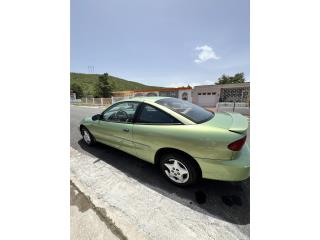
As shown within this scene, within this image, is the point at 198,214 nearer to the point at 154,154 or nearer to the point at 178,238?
the point at 178,238

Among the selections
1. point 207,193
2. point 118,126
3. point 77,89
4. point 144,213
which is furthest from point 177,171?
point 77,89

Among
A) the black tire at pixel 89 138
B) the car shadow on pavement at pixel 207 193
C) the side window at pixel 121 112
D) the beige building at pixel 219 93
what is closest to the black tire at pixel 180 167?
the car shadow on pavement at pixel 207 193

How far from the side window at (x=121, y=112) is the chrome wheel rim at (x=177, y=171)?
1.08 meters

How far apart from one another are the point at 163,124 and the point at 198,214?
1.27 meters

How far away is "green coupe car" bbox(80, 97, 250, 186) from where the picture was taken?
1.83m

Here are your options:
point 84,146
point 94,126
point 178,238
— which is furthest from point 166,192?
point 84,146

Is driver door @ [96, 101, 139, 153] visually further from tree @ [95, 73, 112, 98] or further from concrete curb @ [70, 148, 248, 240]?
tree @ [95, 73, 112, 98]

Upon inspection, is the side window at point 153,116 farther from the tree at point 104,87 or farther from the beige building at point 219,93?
the tree at point 104,87

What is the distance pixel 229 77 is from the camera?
41656 mm

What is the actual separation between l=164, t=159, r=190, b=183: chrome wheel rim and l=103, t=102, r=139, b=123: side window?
108 centimetres

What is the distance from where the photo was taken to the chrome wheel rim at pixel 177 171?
214 cm

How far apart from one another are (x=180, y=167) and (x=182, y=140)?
47 cm

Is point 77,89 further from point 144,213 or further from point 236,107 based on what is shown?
point 144,213

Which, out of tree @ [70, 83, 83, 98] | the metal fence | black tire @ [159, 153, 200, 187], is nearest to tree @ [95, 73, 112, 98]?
tree @ [70, 83, 83, 98]
